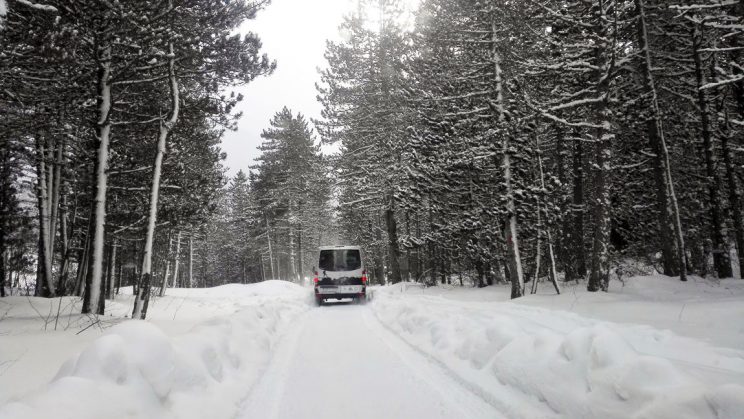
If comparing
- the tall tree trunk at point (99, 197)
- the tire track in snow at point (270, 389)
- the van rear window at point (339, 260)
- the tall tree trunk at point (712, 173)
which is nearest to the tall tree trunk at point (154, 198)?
the tall tree trunk at point (99, 197)

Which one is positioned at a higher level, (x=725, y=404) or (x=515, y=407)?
(x=725, y=404)

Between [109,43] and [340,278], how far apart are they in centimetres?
1095

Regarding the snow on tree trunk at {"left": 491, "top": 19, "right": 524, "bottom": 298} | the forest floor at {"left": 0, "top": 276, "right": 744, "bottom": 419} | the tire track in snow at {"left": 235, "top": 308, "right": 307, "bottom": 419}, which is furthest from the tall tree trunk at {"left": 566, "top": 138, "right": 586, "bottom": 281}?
the tire track in snow at {"left": 235, "top": 308, "right": 307, "bottom": 419}

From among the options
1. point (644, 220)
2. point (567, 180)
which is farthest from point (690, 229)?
point (567, 180)

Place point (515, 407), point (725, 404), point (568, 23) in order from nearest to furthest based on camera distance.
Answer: point (725, 404) < point (515, 407) < point (568, 23)

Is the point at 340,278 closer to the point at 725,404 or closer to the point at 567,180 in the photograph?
the point at 567,180

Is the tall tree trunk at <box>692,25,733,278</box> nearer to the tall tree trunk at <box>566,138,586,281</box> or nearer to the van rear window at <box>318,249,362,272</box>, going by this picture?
the tall tree trunk at <box>566,138,586,281</box>

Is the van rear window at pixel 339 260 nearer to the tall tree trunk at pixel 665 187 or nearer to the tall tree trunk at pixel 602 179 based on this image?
the tall tree trunk at pixel 602 179

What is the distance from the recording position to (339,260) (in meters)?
16.7

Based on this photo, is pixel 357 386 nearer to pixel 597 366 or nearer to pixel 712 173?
pixel 597 366

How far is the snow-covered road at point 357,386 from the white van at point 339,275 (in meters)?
8.23

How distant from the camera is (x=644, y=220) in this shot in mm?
17094

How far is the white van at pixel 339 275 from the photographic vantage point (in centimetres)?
1644

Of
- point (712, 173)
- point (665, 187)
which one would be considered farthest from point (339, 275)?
point (712, 173)
